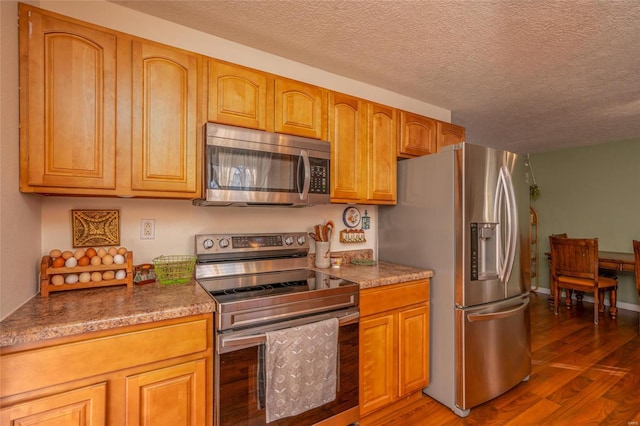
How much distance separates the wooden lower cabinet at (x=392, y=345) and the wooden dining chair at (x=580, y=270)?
2.85m

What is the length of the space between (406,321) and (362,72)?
1823 mm

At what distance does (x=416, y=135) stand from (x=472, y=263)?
113 centimetres

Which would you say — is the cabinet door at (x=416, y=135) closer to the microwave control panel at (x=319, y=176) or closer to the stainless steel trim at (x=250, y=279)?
the microwave control panel at (x=319, y=176)

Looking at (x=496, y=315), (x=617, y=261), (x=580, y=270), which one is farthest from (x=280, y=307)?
(x=617, y=261)

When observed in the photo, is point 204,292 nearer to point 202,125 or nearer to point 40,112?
point 202,125

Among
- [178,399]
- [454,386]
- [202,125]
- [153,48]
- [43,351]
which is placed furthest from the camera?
[454,386]

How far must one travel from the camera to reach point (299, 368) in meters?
1.49

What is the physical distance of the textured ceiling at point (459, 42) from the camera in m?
1.57

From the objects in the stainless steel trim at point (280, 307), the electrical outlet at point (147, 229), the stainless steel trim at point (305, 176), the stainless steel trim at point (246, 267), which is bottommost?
the stainless steel trim at point (280, 307)

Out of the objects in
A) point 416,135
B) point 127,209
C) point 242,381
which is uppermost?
point 416,135

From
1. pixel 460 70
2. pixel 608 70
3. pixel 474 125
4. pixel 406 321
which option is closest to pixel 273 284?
pixel 406 321

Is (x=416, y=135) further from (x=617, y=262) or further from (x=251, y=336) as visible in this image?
(x=617, y=262)

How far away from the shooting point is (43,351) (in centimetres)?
104

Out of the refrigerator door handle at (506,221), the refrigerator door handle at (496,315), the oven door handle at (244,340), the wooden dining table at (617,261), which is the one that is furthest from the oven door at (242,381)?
the wooden dining table at (617,261)
